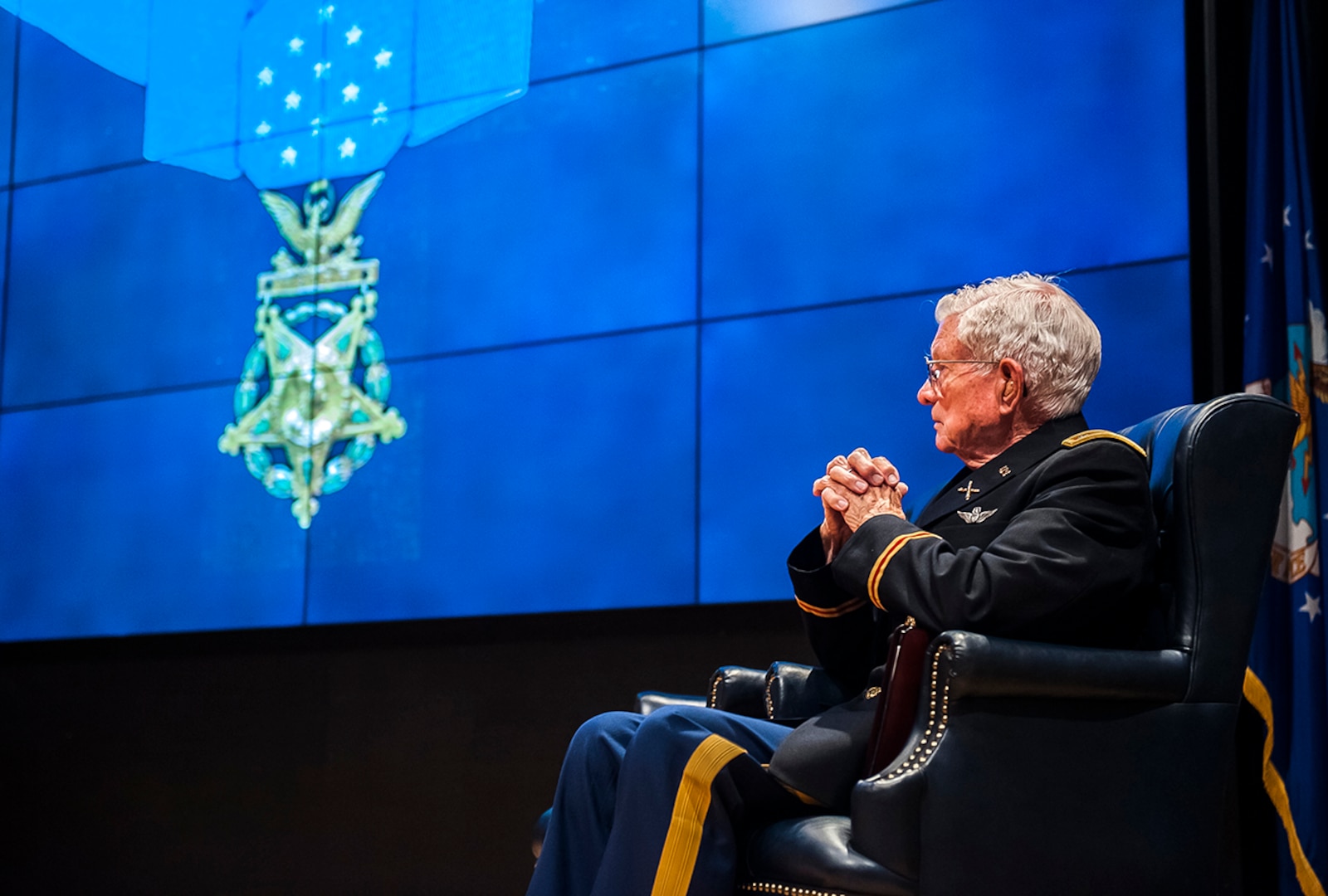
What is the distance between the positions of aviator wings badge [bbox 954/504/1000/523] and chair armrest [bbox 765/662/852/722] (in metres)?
0.40

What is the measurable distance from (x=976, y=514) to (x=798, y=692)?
1.74 feet

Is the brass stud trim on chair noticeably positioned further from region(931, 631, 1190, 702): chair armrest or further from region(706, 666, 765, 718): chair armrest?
region(706, 666, 765, 718): chair armrest

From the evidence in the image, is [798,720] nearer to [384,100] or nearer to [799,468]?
[799,468]

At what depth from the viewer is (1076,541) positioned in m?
1.78

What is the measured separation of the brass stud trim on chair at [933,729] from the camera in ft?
5.46

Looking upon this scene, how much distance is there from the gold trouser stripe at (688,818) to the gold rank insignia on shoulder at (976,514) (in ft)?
1.71

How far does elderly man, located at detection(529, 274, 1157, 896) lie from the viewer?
1745 mm

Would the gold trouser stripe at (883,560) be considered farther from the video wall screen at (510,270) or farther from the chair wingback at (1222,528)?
the video wall screen at (510,270)

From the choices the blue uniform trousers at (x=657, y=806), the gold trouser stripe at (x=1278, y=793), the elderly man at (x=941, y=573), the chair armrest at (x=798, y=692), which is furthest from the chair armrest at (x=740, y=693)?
the gold trouser stripe at (x=1278, y=793)

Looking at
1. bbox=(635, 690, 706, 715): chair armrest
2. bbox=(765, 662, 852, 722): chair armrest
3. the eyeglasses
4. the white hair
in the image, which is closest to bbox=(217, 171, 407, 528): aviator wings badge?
bbox=(635, 690, 706, 715): chair armrest

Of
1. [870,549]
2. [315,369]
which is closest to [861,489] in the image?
[870,549]

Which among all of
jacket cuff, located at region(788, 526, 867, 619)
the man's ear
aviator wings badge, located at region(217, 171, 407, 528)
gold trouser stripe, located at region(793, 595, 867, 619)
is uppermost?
aviator wings badge, located at region(217, 171, 407, 528)

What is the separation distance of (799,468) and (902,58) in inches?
39.5

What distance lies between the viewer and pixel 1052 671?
169cm
